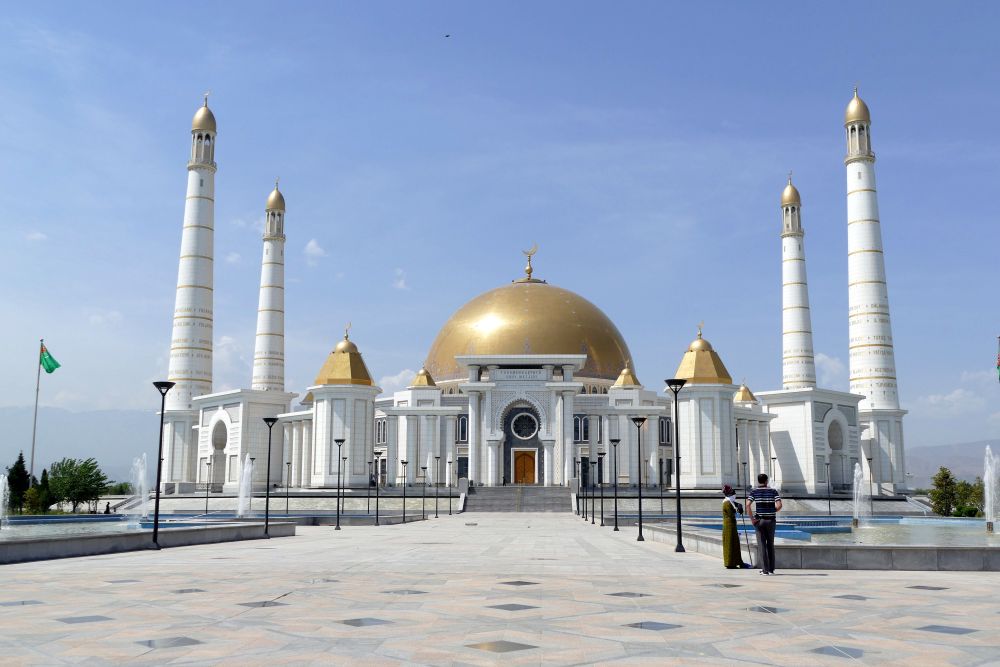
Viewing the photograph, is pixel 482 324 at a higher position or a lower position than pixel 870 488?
higher

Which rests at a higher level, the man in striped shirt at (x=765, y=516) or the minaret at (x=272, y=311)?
the minaret at (x=272, y=311)

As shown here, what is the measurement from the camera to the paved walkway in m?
7.97

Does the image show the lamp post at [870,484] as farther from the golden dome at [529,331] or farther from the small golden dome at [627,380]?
the golden dome at [529,331]

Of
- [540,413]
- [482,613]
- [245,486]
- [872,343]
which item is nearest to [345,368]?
[245,486]

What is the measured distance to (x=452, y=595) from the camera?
→ 11977 mm

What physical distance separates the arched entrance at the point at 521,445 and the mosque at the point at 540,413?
0.07 meters

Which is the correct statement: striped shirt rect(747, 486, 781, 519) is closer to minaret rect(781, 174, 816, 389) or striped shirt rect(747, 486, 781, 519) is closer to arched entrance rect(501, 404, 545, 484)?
arched entrance rect(501, 404, 545, 484)

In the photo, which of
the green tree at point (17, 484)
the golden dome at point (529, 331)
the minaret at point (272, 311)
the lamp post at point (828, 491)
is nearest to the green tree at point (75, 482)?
the green tree at point (17, 484)

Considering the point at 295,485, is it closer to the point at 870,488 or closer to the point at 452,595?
the point at 870,488

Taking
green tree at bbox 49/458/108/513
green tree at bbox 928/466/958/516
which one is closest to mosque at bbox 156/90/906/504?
green tree at bbox 928/466/958/516

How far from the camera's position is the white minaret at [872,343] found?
62000mm

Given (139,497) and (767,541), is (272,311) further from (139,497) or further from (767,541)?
(767,541)

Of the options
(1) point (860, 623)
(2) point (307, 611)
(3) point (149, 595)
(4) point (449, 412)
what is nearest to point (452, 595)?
(2) point (307, 611)

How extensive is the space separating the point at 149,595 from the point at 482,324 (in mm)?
62233
